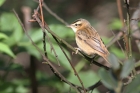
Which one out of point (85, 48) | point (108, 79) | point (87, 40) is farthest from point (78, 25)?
point (108, 79)

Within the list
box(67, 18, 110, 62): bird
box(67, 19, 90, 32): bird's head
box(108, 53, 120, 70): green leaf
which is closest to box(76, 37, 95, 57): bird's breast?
box(67, 18, 110, 62): bird

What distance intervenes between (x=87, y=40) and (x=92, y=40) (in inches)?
3.3

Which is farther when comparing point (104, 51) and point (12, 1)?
point (12, 1)

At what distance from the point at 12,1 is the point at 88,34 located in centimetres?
481

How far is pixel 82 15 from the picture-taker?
984cm

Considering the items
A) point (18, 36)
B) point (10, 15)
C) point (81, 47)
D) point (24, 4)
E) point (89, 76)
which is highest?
point (24, 4)

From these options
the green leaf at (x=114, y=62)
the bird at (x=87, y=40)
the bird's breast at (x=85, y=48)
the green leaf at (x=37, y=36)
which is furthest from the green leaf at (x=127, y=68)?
the green leaf at (x=37, y=36)

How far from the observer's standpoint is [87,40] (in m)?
4.24

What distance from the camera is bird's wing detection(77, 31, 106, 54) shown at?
3950mm

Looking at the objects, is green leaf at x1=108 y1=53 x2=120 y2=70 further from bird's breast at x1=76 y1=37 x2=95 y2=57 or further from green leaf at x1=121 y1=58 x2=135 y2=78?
bird's breast at x1=76 y1=37 x2=95 y2=57

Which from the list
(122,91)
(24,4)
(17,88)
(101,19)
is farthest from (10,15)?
(101,19)

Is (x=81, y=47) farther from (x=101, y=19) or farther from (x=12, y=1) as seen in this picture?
(x=101, y=19)

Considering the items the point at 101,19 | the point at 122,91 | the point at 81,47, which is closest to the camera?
the point at 122,91

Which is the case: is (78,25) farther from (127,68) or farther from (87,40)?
(127,68)
